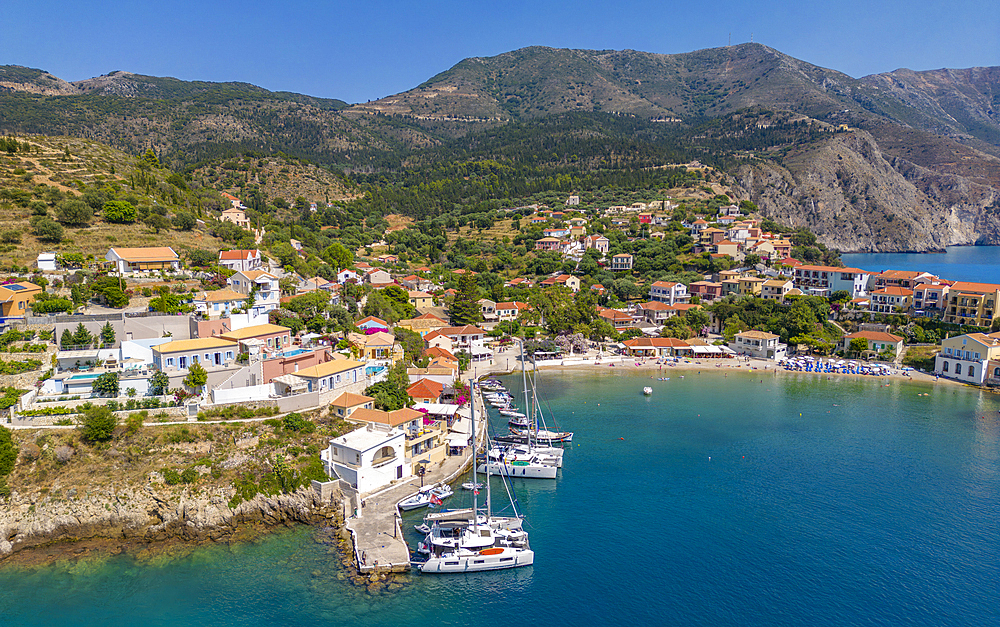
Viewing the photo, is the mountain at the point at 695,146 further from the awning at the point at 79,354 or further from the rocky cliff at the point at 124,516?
the rocky cliff at the point at 124,516

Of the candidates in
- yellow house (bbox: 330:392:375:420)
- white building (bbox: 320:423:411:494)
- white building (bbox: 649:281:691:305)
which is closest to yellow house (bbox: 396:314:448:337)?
yellow house (bbox: 330:392:375:420)

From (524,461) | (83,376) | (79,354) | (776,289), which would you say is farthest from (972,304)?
(79,354)

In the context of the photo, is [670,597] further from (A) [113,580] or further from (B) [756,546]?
(A) [113,580]

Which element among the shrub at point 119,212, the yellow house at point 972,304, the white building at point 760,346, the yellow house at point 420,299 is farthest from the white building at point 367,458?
the yellow house at point 972,304

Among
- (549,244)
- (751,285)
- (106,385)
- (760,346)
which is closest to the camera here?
(106,385)

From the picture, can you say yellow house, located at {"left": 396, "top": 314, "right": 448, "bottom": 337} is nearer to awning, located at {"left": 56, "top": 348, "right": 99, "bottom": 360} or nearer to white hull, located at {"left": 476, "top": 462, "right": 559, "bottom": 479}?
white hull, located at {"left": 476, "top": 462, "right": 559, "bottom": 479}

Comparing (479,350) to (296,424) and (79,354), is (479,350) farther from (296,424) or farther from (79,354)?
(79,354)

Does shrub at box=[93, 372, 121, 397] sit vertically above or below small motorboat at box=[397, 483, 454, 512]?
above
